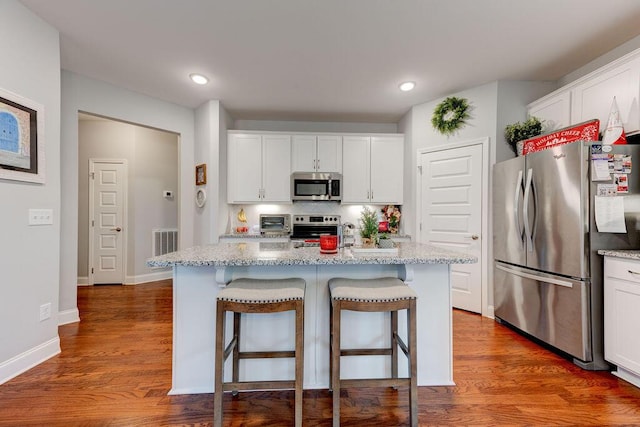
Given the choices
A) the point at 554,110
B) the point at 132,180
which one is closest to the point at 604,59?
the point at 554,110

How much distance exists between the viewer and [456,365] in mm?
2215

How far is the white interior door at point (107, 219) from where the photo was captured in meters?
4.71

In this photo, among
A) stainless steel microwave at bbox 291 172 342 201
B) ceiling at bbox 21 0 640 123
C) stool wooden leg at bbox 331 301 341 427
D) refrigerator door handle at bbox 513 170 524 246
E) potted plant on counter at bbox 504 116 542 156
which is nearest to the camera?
stool wooden leg at bbox 331 301 341 427

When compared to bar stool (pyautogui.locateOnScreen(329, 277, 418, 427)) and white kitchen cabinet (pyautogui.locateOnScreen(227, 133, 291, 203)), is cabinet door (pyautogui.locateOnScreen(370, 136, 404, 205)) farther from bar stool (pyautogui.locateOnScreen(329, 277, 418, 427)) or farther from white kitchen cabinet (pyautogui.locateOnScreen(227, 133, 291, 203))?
bar stool (pyautogui.locateOnScreen(329, 277, 418, 427))

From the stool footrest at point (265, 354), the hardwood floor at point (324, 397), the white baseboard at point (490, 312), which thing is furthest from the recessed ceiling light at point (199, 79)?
the white baseboard at point (490, 312)

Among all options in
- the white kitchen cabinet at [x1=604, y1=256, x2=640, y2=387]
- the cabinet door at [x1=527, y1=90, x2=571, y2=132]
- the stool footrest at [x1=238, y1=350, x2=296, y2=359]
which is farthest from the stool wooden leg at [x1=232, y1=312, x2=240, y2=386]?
the cabinet door at [x1=527, y1=90, x2=571, y2=132]

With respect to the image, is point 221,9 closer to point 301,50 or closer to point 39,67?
point 301,50

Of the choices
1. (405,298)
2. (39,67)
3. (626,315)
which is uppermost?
(39,67)

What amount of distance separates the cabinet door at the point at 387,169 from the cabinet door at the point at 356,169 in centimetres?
9

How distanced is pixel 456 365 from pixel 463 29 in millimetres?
2638

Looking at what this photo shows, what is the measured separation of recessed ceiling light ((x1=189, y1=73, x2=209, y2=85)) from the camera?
10.2ft

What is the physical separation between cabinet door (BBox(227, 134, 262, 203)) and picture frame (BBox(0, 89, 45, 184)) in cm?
210

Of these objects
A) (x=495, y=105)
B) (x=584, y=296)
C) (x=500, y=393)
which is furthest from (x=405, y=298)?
(x=495, y=105)

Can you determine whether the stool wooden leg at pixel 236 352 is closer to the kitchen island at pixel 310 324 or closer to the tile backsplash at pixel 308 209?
the kitchen island at pixel 310 324
